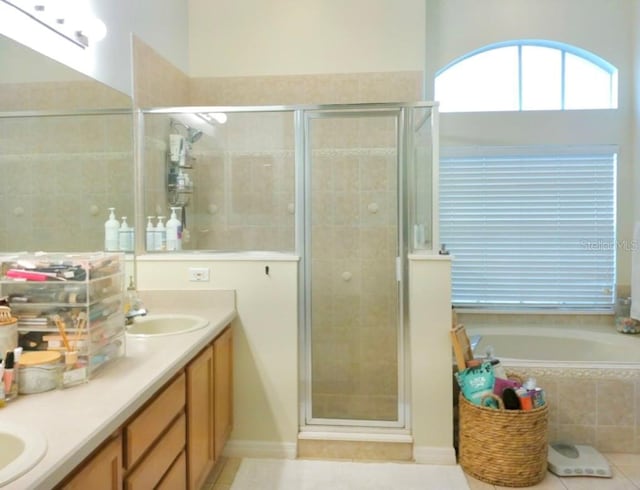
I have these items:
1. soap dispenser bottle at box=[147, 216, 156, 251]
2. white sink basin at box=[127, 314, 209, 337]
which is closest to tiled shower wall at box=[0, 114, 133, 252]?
soap dispenser bottle at box=[147, 216, 156, 251]

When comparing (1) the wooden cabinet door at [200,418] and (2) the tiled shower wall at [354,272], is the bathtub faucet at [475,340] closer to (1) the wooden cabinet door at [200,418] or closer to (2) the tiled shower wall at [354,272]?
(2) the tiled shower wall at [354,272]

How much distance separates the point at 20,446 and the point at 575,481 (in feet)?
8.05

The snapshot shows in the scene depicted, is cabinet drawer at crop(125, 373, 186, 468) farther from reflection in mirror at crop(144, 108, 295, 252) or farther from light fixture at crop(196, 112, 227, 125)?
light fixture at crop(196, 112, 227, 125)

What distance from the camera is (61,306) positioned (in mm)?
1418

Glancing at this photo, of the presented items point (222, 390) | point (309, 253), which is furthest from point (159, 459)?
point (309, 253)

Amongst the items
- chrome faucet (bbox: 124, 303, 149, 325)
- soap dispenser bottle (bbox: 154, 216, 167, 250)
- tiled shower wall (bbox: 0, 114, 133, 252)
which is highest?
tiled shower wall (bbox: 0, 114, 133, 252)

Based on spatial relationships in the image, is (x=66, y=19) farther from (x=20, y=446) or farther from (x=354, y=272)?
(x=354, y=272)

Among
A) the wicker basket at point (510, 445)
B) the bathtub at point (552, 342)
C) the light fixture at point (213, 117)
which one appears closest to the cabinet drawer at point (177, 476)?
the wicker basket at point (510, 445)

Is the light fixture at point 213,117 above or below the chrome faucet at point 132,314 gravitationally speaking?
above

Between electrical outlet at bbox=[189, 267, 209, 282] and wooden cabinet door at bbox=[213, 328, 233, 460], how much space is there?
1.08 ft

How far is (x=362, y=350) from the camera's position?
9.68 ft

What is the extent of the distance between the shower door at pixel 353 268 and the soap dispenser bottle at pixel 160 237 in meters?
0.86

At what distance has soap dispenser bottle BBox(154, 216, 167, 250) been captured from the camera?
8.83ft

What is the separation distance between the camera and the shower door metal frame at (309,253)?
2564 millimetres
